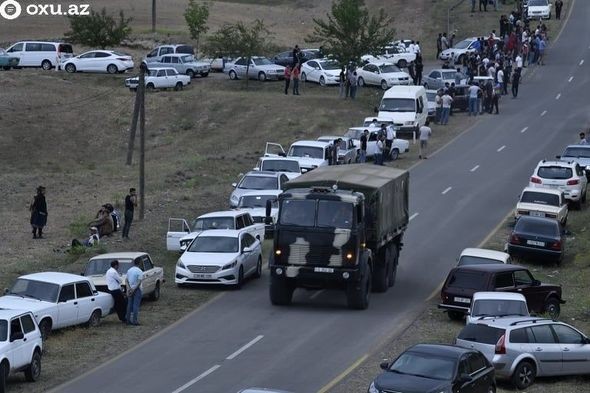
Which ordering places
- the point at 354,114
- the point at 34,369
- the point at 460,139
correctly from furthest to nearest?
the point at 354,114 → the point at 460,139 → the point at 34,369

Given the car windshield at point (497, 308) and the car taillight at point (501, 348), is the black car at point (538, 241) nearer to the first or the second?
the car windshield at point (497, 308)

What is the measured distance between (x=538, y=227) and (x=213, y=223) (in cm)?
947

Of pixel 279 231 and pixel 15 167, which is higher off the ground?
pixel 279 231

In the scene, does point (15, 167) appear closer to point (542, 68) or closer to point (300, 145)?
point (300, 145)

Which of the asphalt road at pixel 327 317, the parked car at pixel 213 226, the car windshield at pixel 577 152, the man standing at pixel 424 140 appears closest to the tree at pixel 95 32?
the asphalt road at pixel 327 317

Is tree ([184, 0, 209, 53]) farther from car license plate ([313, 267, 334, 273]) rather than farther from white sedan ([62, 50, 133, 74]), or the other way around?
car license plate ([313, 267, 334, 273])

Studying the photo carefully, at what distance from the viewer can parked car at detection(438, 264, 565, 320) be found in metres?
30.3

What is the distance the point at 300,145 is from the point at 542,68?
34.5 metres

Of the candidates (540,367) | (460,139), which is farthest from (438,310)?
(460,139)

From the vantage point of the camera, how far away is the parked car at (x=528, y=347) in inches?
959

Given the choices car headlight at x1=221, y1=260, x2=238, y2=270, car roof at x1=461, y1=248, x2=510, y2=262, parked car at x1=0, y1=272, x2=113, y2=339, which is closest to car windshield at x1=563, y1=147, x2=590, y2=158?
car roof at x1=461, y1=248, x2=510, y2=262

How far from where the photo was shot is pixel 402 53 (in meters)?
78.1

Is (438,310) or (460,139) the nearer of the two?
(438,310)

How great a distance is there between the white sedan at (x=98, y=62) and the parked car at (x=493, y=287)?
47.3 meters
